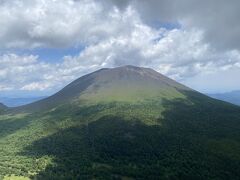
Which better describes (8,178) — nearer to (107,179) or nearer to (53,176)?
(53,176)

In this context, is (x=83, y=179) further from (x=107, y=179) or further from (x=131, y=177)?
(x=131, y=177)

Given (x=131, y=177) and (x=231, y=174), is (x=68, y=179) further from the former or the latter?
(x=231, y=174)

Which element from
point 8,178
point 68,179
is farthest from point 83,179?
point 8,178

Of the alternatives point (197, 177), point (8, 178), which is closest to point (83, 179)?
point (8, 178)

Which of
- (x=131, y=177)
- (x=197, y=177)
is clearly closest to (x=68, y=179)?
(x=131, y=177)


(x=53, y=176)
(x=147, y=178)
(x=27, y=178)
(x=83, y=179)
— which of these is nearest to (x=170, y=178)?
(x=147, y=178)
